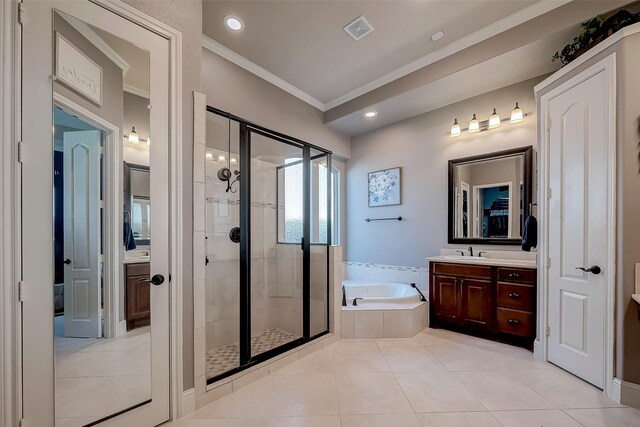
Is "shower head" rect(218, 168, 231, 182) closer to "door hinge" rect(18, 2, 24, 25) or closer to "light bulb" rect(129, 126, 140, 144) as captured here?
"light bulb" rect(129, 126, 140, 144)

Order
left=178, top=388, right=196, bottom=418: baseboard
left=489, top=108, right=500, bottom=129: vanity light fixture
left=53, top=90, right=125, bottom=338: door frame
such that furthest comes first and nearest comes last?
left=489, top=108, right=500, bottom=129: vanity light fixture, left=178, top=388, right=196, bottom=418: baseboard, left=53, top=90, right=125, bottom=338: door frame

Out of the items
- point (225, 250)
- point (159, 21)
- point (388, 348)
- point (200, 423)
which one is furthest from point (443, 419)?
point (159, 21)

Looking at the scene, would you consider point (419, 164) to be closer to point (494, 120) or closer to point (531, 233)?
point (494, 120)

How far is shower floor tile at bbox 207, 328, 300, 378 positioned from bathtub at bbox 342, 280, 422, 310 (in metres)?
0.80

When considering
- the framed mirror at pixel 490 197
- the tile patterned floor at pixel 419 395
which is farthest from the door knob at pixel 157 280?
the framed mirror at pixel 490 197

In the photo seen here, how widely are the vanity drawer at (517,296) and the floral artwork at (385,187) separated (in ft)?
5.73

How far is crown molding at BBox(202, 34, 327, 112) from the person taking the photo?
2.65m

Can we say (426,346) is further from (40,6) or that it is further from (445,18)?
(40,6)

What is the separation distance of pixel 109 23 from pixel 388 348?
3374 millimetres

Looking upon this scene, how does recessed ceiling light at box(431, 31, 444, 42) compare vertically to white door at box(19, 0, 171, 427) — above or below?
above

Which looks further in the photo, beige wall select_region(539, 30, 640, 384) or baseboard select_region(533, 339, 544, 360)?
baseboard select_region(533, 339, 544, 360)

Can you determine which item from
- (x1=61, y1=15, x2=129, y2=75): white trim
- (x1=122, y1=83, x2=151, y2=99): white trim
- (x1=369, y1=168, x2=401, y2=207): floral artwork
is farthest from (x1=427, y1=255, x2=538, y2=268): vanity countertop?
(x1=61, y1=15, x2=129, y2=75): white trim

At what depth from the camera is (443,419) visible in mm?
1669

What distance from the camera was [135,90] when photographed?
61.5 inches
